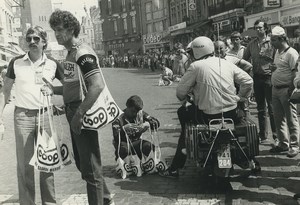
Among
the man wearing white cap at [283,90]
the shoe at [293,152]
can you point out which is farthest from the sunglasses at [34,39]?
the shoe at [293,152]

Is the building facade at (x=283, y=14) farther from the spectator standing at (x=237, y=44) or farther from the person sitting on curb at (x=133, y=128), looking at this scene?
the person sitting on curb at (x=133, y=128)

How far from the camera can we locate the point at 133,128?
6.34 m

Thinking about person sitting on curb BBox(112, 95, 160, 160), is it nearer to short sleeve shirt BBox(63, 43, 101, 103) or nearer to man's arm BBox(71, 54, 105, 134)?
short sleeve shirt BBox(63, 43, 101, 103)

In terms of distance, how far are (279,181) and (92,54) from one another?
3067 mm

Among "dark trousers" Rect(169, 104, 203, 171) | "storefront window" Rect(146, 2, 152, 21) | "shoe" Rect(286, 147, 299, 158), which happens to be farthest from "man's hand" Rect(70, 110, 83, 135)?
"storefront window" Rect(146, 2, 152, 21)

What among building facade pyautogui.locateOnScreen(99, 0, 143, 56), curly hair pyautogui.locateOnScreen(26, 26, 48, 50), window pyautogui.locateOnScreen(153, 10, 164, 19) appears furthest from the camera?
building facade pyautogui.locateOnScreen(99, 0, 143, 56)

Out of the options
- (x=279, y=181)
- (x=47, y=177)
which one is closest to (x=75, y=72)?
(x=47, y=177)

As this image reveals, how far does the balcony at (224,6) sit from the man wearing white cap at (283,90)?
2812 centimetres

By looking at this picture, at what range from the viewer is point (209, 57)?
208 inches

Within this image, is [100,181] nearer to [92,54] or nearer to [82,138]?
[82,138]

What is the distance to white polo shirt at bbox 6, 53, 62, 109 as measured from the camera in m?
4.52

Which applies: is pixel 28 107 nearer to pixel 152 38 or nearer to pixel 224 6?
pixel 224 6

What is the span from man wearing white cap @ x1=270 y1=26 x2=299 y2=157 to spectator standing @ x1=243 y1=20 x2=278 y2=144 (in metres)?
0.60

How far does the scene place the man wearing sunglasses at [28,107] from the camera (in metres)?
4.52
